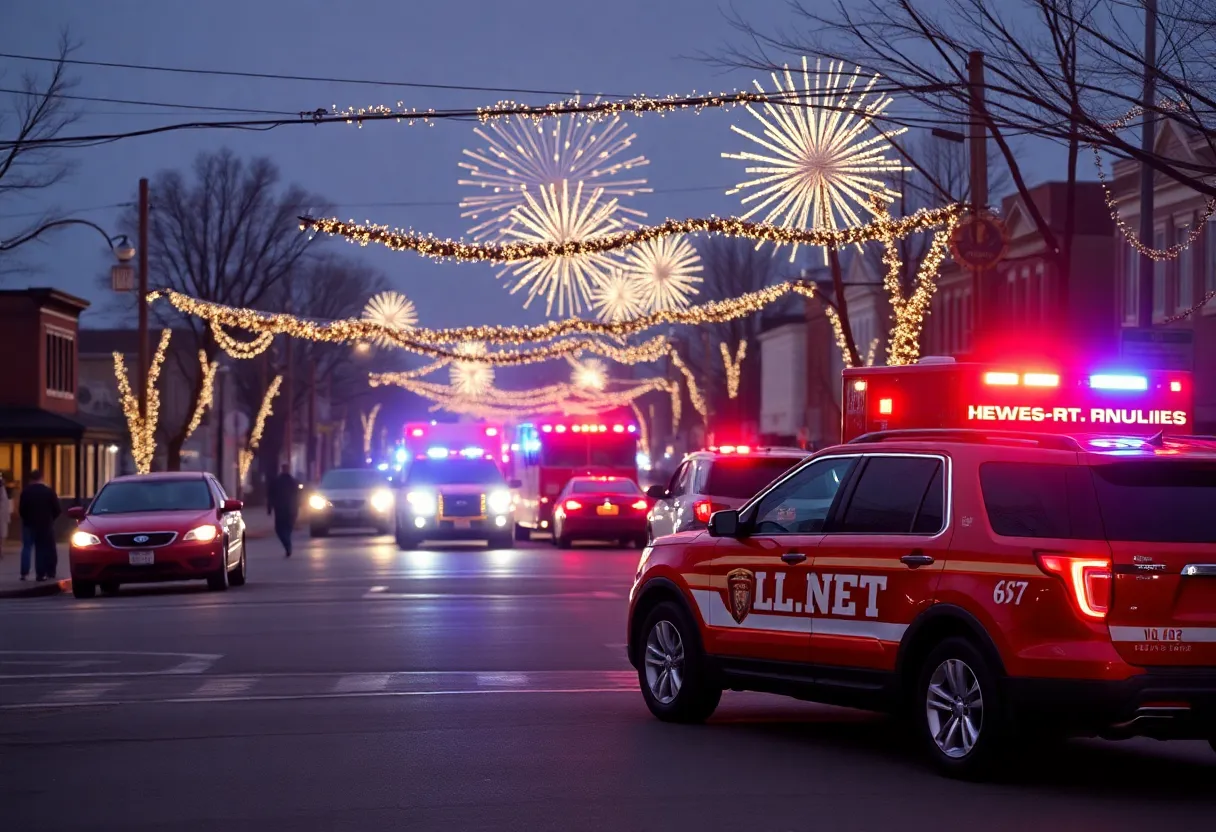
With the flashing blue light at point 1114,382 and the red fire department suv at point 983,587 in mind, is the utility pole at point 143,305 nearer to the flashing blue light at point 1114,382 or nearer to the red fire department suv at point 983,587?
the flashing blue light at point 1114,382

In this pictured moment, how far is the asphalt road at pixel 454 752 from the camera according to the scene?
985cm

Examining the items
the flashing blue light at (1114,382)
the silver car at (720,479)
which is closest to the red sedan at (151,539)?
the silver car at (720,479)

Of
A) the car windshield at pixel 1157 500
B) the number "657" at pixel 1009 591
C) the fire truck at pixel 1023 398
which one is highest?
the fire truck at pixel 1023 398

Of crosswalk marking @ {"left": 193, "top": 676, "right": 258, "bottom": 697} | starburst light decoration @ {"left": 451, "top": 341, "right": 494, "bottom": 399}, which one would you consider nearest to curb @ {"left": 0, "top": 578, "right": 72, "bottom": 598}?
crosswalk marking @ {"left": 193, "top": 676, "right": 258, "bottom": 697}

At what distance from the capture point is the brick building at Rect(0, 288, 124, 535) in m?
56.2

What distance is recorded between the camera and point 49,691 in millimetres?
15914

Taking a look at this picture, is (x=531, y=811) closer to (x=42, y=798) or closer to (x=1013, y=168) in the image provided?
(x=42, y=798)

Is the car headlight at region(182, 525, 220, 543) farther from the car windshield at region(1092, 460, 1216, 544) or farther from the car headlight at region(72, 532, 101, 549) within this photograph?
the car windshield at region(1092, 460, 1216, 544)

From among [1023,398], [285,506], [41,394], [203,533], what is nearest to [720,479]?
[203,533]

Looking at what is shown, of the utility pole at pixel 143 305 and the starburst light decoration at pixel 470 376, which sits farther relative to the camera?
the starburst light decoration at pixel 470 376

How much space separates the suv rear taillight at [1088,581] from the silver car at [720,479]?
16352 millimetres

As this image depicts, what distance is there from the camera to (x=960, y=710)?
10.8 metres

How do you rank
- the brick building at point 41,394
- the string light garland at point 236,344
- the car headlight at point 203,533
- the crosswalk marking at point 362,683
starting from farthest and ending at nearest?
the brick building at point 41,394, the string light garland at point 236,344, the car headlight at point 203,533, the crosswalk marking at point 362,683

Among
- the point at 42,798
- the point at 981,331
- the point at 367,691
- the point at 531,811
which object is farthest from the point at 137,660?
the point at 981,331
